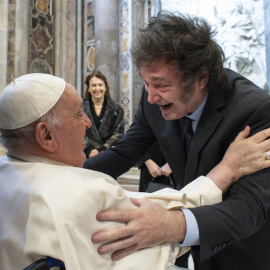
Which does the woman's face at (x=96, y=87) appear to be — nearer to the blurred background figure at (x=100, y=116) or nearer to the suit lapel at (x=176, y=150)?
the blurred background figure at (x=100, y=116)

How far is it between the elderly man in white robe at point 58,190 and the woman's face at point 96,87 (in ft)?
9.42

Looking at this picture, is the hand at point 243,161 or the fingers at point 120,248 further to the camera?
the hand at point 243,161

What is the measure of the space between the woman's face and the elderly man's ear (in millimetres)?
2987

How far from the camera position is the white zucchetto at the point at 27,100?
111 centimetres

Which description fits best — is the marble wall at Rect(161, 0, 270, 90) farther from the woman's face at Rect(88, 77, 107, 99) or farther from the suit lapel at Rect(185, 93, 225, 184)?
the suit lapel at Rect(185, 93, 225, 184)

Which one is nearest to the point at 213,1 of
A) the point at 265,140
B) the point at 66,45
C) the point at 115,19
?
the point at 115,19

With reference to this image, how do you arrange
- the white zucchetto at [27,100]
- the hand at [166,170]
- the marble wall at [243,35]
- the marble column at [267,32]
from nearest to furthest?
1. the white zucchetto at [27,100]
2. the hand at [166,170]
3. the marble column at [267,32]
4. the marble wall at [243,35]

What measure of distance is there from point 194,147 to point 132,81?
5416 mm

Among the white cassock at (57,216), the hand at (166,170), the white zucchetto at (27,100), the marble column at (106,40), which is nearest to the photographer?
the white cassock at (57,216)

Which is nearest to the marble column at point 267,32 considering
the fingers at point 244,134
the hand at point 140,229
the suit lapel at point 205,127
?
the suit lapel at point 205,127

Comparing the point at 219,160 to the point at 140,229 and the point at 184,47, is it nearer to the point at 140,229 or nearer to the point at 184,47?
the point at 184,47

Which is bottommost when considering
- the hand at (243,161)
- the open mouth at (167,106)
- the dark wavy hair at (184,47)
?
the hand at (243,161)

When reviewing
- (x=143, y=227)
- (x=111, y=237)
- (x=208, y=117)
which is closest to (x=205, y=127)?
(x=208, y=117)

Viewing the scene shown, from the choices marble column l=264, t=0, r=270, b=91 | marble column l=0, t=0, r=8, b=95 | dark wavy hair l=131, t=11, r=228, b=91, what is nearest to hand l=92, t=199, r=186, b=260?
dark wavy hair l=131, t=11, r=228, b=91
